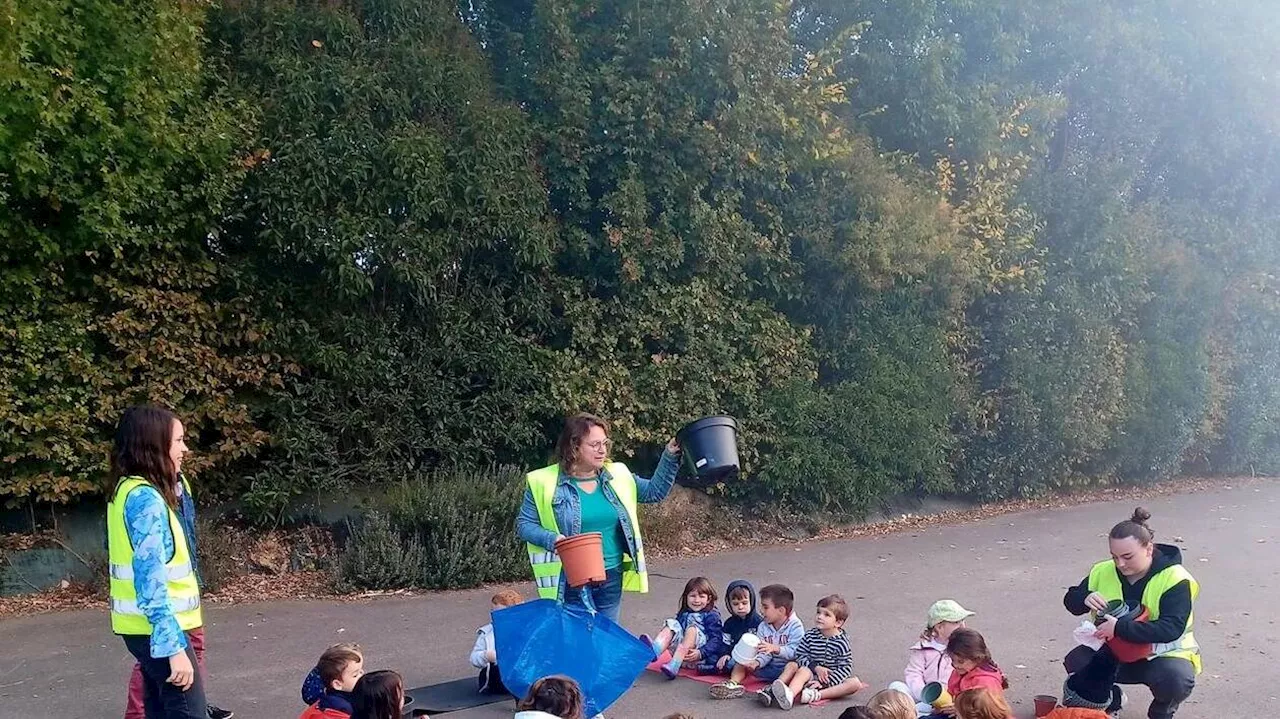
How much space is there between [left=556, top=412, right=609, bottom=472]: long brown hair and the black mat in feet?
5.07

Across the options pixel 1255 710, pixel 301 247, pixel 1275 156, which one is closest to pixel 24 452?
pixel 301 247

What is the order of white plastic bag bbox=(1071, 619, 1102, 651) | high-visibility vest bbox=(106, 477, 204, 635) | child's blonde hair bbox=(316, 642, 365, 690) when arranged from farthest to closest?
white plastic bag bbox=(1071, 619, 1102, 651) → child's blonde hair bbox=(316, 642, 365, 690) → high-visibility vest bbox=(106, 477, 204, 635)

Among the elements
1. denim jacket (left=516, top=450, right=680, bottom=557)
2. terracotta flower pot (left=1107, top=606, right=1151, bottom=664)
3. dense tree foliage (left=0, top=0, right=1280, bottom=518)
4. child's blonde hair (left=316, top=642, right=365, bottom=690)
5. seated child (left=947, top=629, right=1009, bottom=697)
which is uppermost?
dense tree foliage (left=0, top=0, right=1280, bottom=518)

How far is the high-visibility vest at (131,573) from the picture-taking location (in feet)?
→ 13.1

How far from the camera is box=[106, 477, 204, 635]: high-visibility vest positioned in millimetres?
3998

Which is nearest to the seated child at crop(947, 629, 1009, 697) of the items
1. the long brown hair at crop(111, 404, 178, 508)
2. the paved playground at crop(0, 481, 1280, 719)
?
the paved playground at crop(0, 481, 1280, 719)

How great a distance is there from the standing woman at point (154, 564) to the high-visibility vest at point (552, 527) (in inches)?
64.2

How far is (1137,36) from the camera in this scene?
47.0ft

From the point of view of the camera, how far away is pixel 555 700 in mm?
3893

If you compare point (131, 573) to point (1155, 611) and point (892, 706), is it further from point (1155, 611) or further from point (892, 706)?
point (1155, 611)

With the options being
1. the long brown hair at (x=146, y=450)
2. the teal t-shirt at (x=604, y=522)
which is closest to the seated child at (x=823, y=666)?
the teal t-shirt at (x=604, y=522)

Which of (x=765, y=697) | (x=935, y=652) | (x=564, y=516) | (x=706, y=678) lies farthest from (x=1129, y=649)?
(x=564, y=516)

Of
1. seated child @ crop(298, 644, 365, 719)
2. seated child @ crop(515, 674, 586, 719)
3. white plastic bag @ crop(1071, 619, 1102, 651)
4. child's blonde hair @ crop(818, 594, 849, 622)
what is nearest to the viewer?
seated child @ crop(515, 674, 586, 719)

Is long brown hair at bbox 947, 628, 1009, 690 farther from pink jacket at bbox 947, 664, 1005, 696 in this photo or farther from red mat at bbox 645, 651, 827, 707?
red mat at bbox 645, 651, 827, 707
